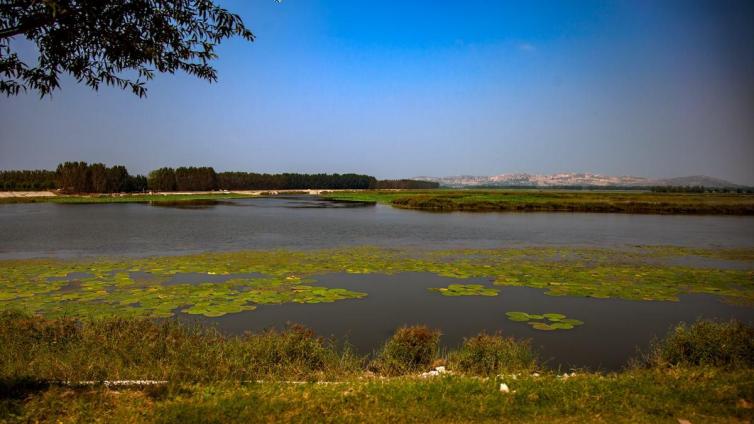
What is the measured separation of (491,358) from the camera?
867 centimetres

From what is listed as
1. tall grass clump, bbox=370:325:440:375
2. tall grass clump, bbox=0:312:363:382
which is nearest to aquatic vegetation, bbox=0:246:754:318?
tall grass clump, bbox=0:312:363:382

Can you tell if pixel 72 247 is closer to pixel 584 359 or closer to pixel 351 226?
pixel 351 226

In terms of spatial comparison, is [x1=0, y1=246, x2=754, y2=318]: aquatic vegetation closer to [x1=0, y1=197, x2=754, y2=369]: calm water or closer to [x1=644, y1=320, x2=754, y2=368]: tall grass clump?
[x1=0, y1=197, x2=754, y2=369]: calm water

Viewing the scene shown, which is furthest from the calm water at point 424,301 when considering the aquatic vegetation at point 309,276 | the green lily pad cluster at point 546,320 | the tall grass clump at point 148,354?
the tall grass clump at point 148,354

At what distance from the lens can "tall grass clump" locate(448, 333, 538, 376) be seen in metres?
8.39

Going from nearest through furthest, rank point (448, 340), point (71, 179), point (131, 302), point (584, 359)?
point (584, 359) < point (448, 340) < point (131, 302) < point (71, 179)

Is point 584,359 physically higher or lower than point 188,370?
lower

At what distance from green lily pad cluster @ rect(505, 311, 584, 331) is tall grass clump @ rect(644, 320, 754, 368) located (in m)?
2.69

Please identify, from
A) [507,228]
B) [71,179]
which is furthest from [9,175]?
[507,228]

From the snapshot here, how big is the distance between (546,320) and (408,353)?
Result: 5079 mm

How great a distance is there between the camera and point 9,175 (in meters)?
132

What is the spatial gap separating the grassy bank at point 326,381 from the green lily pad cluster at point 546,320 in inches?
94.2

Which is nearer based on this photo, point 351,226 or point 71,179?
point 351,226

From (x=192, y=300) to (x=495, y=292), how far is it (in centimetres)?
945
